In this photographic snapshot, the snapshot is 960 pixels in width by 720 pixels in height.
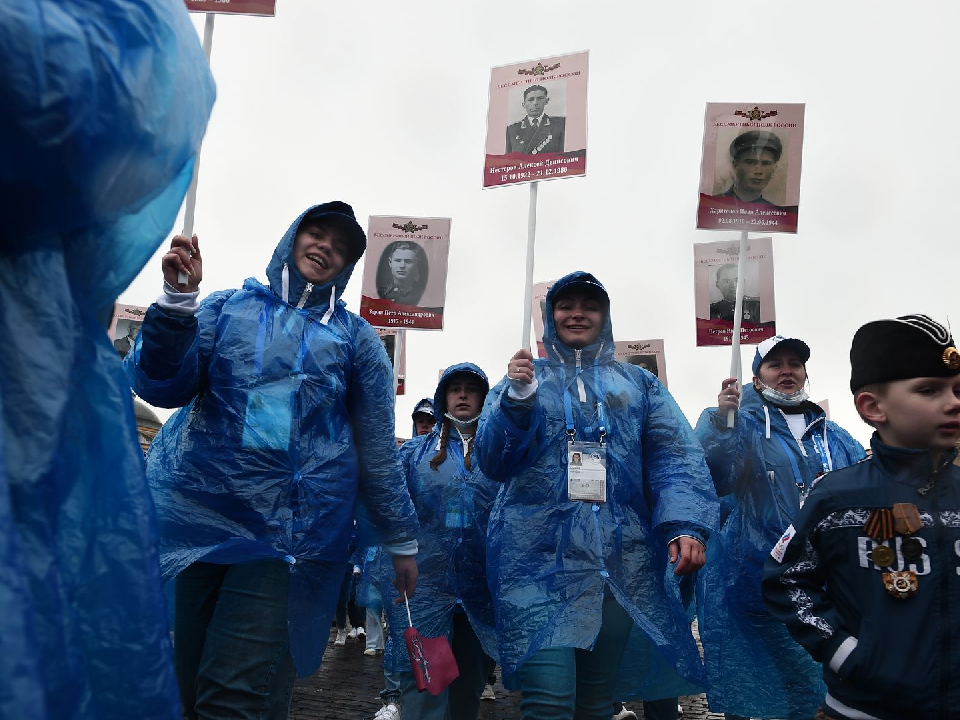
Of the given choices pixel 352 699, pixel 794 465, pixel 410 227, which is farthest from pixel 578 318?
pixel 410 227

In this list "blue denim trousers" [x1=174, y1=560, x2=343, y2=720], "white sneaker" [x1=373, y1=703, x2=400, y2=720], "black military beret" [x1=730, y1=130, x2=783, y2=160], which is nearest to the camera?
"blue denim trousers" [x1=174, y1=560, x2=343, y2=720]

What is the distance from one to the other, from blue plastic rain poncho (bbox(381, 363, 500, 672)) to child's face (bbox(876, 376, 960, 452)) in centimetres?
239

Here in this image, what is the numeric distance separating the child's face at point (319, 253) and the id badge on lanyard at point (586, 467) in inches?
41.2

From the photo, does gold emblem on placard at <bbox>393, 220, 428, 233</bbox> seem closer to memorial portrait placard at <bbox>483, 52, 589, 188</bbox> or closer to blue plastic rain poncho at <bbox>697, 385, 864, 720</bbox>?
memorial portrait placard at <bbox>483, 52, 589, 188</bbox>

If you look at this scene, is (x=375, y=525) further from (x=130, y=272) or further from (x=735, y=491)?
(x=735, y=491)

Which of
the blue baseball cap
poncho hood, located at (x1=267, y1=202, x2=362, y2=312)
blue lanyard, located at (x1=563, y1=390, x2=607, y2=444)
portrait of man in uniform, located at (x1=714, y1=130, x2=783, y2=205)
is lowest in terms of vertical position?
blue lanyard, located at (x1=563, y1=390, x2=607, y2=444)

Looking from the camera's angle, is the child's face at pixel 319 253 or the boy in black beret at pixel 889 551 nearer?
the boy in black beret at pixel 889 551

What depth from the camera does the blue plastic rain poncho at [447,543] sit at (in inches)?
185

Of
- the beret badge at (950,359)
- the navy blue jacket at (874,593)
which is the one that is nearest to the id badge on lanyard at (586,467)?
the navy blue jacket at (874,593)

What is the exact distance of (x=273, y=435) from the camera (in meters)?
2.73

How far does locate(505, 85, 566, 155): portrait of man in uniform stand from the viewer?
578 cm

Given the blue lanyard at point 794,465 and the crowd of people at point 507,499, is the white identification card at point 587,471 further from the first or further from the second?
the blue lanyard at point 794,465

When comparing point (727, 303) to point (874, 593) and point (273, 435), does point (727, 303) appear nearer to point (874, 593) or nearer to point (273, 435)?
point (874, 593)

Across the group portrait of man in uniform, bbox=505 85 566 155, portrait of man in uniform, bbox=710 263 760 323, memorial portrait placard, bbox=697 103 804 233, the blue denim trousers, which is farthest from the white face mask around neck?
the blue denim trousers
